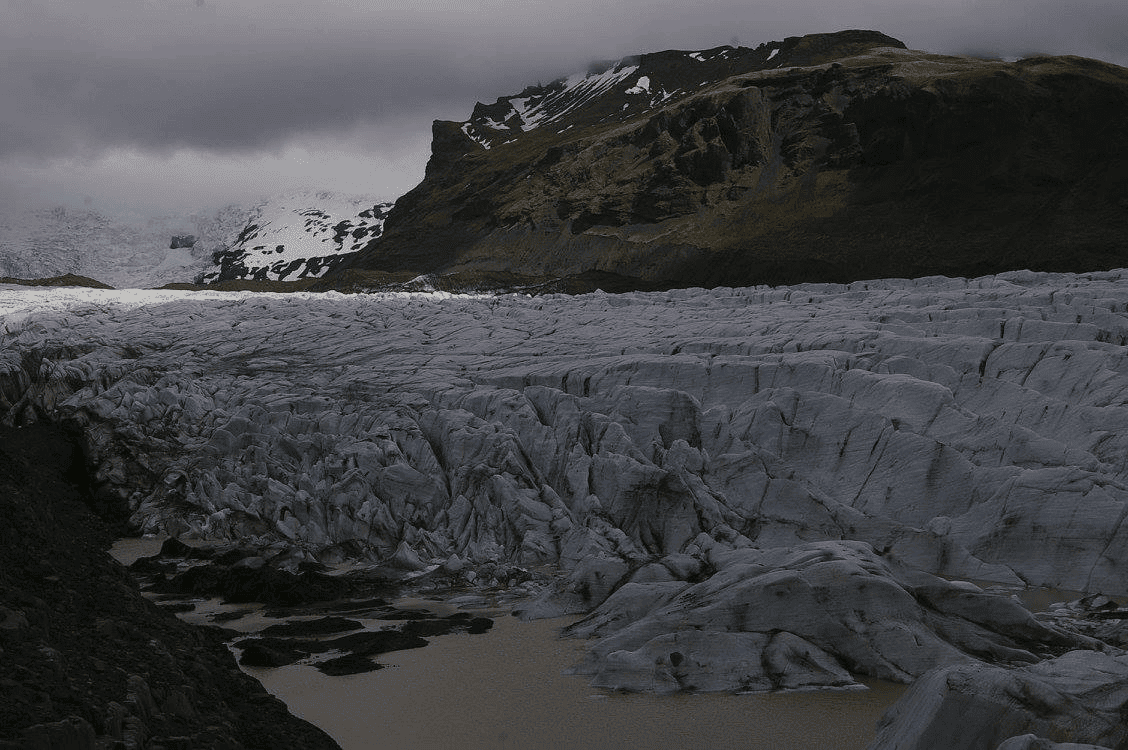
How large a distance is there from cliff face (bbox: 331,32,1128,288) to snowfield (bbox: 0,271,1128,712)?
29818mm

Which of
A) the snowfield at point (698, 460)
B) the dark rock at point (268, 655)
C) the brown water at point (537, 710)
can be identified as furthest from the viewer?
the dark rock at point (268, 655)

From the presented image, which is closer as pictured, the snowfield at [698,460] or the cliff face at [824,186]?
the snowfield at [698,460]

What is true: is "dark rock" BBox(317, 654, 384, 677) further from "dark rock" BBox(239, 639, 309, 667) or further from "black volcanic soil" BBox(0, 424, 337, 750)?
"black volcanic soil" BBox(0, 424, 337, 750)

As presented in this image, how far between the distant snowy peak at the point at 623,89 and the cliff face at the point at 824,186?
836 centimetres

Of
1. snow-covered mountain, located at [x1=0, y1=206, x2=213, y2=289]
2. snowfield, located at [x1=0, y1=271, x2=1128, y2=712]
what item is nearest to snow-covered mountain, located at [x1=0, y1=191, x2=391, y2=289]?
snow-covered mountain, located at [x1=0, y1=206, x2=213, y2=289]

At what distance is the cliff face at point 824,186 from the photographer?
55438 millimetres

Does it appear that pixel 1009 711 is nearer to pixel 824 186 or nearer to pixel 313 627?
pixel 313 627

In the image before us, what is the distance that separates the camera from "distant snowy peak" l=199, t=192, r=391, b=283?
142625mm

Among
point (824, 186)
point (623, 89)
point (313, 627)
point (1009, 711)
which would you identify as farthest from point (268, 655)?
point (623, 89)

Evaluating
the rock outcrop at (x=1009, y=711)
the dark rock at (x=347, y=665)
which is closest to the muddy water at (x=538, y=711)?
the dark rock at (x=347, y=665)

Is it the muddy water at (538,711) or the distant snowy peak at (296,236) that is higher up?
the distant snowy peak at (296,236)

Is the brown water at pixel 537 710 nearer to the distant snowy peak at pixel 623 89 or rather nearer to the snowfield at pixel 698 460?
the snowfield at pixel 698 460

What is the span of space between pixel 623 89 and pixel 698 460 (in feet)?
281

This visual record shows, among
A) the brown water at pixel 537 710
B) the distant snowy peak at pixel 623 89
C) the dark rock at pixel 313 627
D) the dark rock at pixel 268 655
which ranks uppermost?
the distant snowy peak at pixel 623 89
